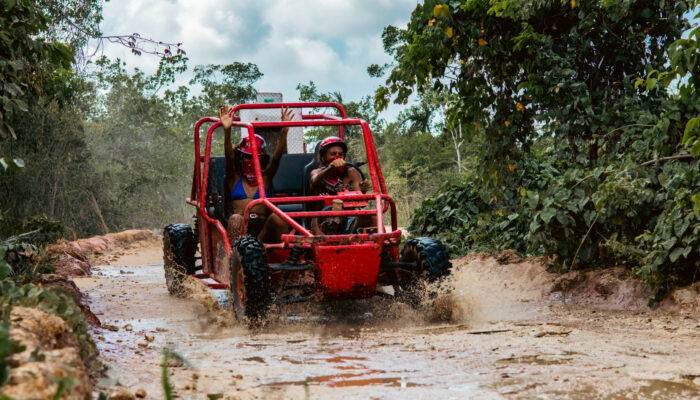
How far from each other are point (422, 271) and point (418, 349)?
145 cm

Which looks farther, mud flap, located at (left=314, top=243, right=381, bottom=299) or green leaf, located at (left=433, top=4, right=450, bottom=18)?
green leaf, located at (left=433, top=4, right=450, bottom=18)

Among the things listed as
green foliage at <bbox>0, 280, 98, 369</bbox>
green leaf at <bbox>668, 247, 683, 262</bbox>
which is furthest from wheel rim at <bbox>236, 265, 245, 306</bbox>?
green leaf at <bbox>668, 247, 683, 262</bbox>

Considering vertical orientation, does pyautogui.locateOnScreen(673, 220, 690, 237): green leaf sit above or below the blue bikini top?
below

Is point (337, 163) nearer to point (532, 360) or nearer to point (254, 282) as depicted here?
point (254, 282)

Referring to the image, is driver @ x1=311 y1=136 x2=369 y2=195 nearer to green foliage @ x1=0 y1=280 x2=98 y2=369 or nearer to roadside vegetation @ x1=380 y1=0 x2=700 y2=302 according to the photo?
roadside vegetation @ x1=380 y1=0 x2=700 y2=302

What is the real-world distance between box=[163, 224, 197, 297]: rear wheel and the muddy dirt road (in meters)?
0.49

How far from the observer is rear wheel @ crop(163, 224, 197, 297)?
8.04 metres

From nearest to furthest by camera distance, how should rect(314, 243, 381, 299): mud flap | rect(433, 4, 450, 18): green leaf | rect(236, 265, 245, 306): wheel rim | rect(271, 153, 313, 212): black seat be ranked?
rect(314, 243, 381, 299): mud flap
rect(236, 265, 245, 306): wheel rim
rect(433, 4, 450, 18): green leaf
rect(271, 153, 313, 212): black seat

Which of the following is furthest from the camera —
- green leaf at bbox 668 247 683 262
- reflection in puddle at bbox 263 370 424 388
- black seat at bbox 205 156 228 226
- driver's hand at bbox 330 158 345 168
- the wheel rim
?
black seat at bbox 205 156 228 226

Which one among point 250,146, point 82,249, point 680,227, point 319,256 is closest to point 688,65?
point 680,227

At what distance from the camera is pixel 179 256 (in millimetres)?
8023

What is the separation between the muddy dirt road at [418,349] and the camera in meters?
3.37

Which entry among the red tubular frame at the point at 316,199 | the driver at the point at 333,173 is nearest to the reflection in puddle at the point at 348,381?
the red tubular frame at the point at 316,199

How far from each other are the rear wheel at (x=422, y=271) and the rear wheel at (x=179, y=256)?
292 centimetres
